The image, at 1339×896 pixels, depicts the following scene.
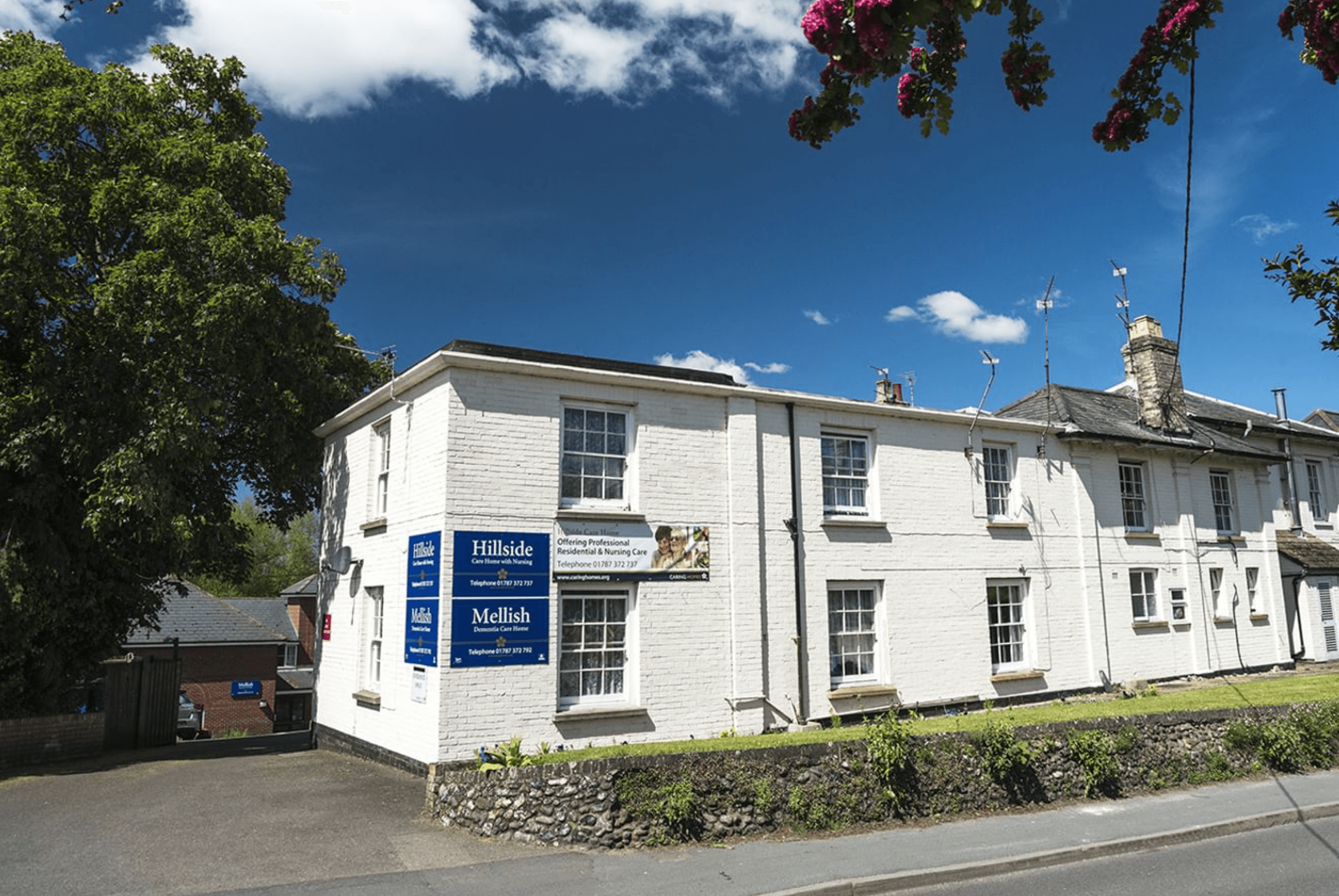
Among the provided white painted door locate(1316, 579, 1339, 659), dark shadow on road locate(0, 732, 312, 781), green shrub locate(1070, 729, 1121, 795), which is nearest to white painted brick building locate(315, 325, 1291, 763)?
dark shadow on road locate(0, 732, 312, 781)

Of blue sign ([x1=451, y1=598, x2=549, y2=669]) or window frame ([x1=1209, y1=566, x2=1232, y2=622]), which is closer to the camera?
blue sign ([x1=451, y1=598, x2=549, y2=669])

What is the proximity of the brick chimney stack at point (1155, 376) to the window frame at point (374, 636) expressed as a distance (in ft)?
63.2

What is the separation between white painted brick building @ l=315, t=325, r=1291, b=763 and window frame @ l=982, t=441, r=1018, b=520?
55 millimetres

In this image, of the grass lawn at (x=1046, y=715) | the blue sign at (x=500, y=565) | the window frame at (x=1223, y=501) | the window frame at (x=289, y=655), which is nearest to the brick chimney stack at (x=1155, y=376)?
the window frame at (x=1223, y=501)

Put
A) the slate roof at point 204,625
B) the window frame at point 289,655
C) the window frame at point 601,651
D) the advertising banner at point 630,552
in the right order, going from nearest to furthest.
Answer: the window frame at point 601,651 → the advertising banner at point 630,552 → the slate roof at point 204,625 → the window frame at point 289,655

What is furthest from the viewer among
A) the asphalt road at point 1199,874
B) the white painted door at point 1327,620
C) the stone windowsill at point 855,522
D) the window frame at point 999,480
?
the white painted door at point 1327,620

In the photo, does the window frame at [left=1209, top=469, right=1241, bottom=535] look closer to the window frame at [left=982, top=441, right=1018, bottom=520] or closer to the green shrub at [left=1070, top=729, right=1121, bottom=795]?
the window frame at [left=982, top=441, right=1018, bottom=520]

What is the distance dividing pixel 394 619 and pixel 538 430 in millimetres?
3910

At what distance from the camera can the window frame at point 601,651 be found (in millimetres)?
13445

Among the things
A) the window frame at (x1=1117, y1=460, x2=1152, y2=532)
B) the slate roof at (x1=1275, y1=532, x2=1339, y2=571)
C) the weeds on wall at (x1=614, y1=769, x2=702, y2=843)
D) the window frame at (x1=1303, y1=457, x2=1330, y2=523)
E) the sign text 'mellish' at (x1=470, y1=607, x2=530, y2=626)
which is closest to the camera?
the weeds on wall at (x1=614, y1=769, x2=702, y2=843)

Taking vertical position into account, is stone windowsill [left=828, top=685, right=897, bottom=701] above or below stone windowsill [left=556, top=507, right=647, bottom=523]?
below

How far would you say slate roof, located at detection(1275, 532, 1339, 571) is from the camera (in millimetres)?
24328

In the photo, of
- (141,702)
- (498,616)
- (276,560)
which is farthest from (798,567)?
(276,560)

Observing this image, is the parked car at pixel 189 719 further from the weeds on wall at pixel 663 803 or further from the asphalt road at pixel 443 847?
the weeds on wall at pixel 663 803
